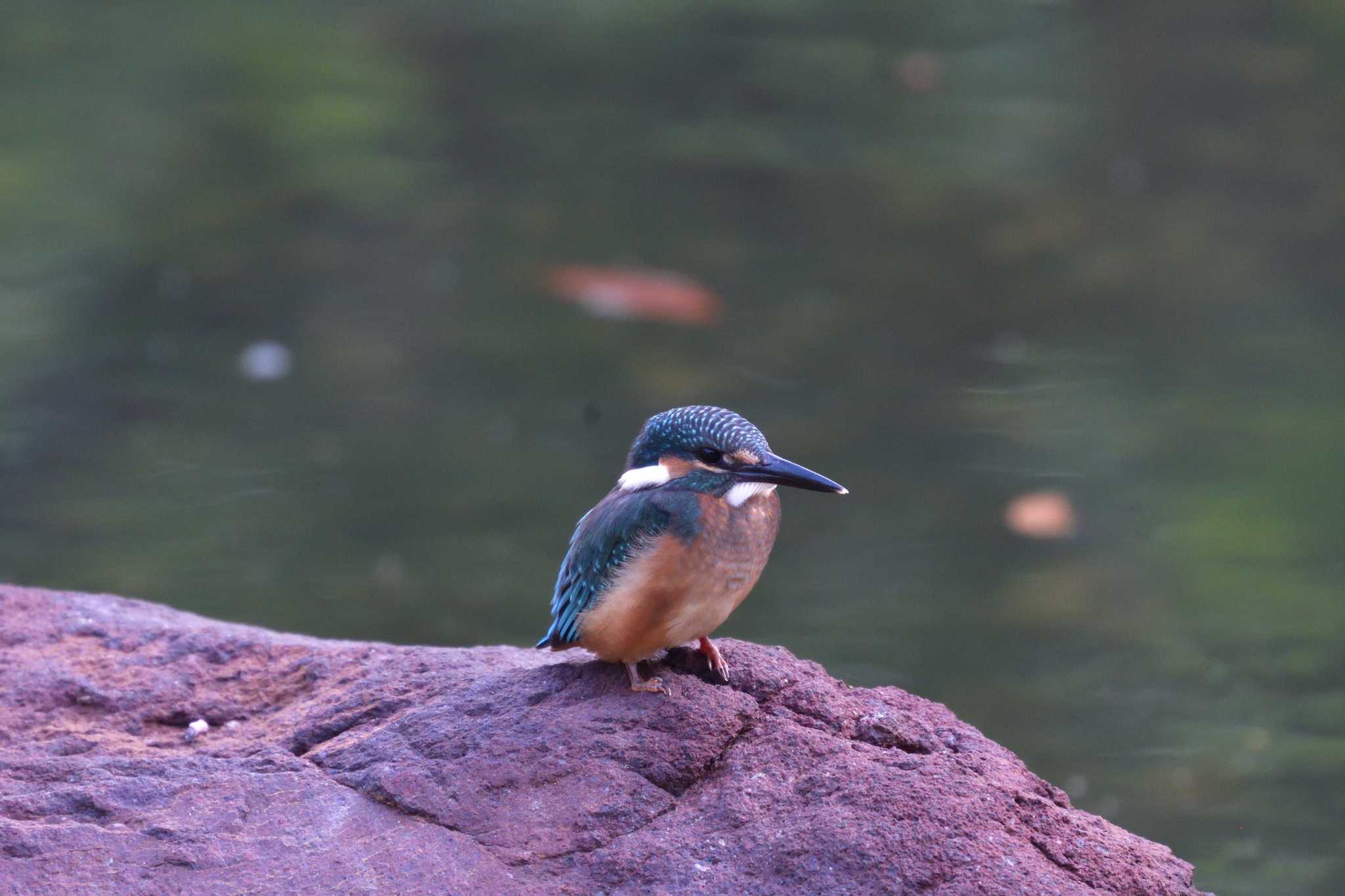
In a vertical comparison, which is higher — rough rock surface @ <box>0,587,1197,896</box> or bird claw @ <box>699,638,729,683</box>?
bird claw @ <box>699,638,729,683</box>

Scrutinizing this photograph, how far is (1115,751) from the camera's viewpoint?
5.28m

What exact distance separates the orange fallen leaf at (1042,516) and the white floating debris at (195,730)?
345 centimetres

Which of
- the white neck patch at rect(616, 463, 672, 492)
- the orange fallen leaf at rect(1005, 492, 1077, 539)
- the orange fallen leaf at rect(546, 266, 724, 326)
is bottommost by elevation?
the white neck patch at rect(616, 463, 672, 492)

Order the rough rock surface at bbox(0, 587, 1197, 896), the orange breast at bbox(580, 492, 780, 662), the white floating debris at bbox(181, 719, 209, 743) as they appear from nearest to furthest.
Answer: the rough rock surface at bbox(0, 587, 1197, 896) → the orange breast at bbox(580, 492, 780, 662) → the white floating debris at bbox(181, 719, 209, 743)

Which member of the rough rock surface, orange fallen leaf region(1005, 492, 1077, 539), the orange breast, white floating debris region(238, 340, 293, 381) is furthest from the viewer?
white floating debris region(238, 340, 293, 381)

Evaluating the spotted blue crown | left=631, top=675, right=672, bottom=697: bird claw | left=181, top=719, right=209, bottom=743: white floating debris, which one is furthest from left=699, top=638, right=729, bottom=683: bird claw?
left=181, top=719, right=209, bottom=743: white floating debris

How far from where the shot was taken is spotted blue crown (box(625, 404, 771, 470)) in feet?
9.55

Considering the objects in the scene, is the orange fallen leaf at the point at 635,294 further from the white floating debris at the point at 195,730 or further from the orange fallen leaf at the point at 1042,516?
the white floating debris at the point at 195,730

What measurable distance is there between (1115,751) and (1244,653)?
59 cm

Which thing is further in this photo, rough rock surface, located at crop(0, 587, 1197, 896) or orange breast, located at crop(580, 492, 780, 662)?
orange breast, located at crop(580, 492, 780, 662)

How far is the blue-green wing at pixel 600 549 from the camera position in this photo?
2867mm

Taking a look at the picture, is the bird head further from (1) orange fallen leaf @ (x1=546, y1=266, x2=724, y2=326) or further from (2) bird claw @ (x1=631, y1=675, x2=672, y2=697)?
(1) orange fallen leaf @ (x1=546, y1=266, x2=724, y2=326)

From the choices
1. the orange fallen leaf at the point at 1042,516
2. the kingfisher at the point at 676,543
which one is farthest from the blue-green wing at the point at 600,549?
the orange fallen leaf at the point at 1042,516

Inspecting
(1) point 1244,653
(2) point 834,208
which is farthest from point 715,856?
(2) point 834,208
